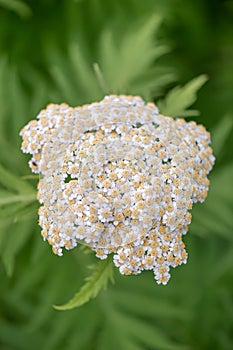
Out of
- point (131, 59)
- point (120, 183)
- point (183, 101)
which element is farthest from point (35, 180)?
point (120, 183)

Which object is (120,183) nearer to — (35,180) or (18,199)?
(18,199)

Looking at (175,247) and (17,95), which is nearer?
(175,247)

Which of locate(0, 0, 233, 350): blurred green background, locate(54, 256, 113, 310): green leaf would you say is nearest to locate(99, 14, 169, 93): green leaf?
locate(0, 0, 233, 350): blurred green background

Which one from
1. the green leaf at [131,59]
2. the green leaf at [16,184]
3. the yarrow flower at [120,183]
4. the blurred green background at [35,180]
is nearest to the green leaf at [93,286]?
the yarrow flower at [120,183]

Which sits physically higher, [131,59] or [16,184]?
[131,59]

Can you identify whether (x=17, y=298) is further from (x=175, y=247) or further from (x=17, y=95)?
(x=175, y=247)

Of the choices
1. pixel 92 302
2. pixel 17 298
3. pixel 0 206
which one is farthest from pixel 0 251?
pixel 17 298
